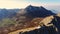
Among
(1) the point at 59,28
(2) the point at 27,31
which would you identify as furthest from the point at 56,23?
(2) the point at 27,31

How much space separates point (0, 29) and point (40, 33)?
4.57 meters

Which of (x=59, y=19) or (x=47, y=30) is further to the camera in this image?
(x=59, y=19)

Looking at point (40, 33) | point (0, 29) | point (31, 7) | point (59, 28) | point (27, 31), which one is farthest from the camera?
point (31, 7)

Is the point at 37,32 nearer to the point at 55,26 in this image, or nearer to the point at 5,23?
the point at 55,26

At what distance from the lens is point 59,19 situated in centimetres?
1725

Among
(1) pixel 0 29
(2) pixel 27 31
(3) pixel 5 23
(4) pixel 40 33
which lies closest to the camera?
(2) pixel 27 31

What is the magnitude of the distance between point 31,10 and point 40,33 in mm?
18860

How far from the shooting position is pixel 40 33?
15.0 metres

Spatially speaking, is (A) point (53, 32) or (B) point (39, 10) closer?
(A) point (53, 32)

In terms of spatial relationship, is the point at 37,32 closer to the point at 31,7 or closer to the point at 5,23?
the point at 5,23

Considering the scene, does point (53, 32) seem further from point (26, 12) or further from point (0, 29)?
point (26, 12)

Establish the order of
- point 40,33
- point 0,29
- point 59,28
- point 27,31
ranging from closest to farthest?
point 27,31
point 40,33
point 59,28
point 0,29

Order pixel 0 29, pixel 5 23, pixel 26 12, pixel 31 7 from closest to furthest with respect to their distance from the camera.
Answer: pixel 0 29 < pixel 5 23 < pixel 26 12 < pixel 31 7

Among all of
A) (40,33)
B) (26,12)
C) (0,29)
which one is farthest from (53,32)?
(26,12)
